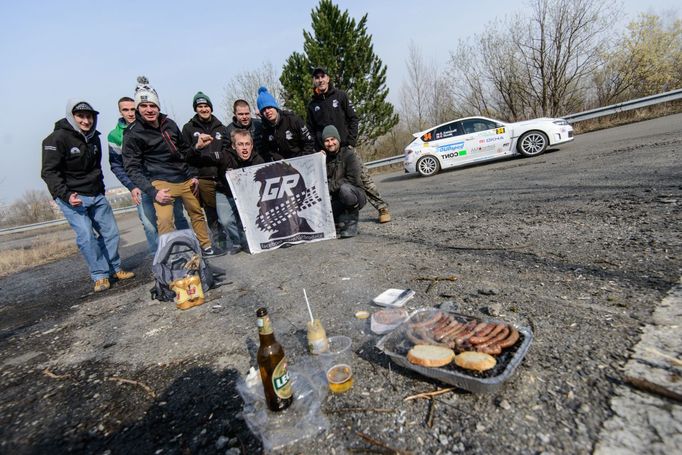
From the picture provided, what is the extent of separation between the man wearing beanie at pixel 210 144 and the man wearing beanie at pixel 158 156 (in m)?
0.10

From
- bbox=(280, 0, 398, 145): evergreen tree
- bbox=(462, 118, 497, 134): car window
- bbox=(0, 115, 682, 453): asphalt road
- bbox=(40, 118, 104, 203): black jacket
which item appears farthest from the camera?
bbox=(280, 0, 398, 145): evergreen tree

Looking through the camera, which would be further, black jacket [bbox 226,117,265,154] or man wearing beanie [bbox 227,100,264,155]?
black jacket [bbox 226,117,265,154]

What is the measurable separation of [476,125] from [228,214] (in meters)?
8.09

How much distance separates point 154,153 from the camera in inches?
173

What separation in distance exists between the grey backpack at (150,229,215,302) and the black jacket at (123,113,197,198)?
117 cm

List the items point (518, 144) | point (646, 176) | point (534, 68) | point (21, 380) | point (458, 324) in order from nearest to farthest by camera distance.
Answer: point (458, 324), point (21, 380), point (646, 176), point (518, 144), point (534, 68)

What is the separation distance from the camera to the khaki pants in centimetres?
440

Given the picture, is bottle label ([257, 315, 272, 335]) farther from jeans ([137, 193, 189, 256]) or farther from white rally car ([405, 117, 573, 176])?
white rally car ([405, 117, 573, 176])

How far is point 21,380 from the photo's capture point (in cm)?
239

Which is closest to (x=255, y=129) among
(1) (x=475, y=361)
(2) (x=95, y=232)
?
(2) (x=95, y=232)

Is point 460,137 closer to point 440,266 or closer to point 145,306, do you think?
point 440,266

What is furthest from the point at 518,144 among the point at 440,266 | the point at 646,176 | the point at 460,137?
the point at 440,266

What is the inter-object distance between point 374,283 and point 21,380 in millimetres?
2778

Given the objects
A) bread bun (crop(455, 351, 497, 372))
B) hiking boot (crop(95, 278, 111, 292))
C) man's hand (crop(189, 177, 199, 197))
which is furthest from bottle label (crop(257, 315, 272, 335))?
hiking boot (crop(95, 278, 111, 292))
